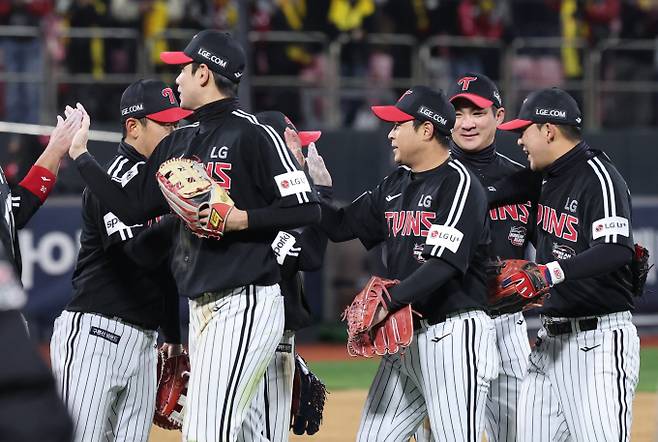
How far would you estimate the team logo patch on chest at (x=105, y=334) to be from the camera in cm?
524

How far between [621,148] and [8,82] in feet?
25.4

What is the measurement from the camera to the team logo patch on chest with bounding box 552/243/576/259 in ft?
17.2

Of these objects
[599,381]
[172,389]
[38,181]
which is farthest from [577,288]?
[38,181]

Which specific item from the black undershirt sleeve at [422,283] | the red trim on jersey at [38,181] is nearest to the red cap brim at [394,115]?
the black undershirt sleeve at [422,283]

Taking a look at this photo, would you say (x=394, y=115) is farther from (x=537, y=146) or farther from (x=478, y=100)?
(x=478, y=100)

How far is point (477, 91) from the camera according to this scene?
595 centimetres

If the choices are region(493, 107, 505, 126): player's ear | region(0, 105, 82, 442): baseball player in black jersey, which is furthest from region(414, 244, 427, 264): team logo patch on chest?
region(0, 105, 82, 442): baseball player in black jersey

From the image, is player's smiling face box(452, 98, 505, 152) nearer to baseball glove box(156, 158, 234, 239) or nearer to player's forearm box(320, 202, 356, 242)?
player's forearm box(320, 202, 356, 242)

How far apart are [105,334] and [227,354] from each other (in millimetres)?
1041

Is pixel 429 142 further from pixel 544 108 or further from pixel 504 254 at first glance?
pixel 504 254

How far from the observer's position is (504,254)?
598 cm

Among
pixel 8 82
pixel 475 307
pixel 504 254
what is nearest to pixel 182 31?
pixel 8 82

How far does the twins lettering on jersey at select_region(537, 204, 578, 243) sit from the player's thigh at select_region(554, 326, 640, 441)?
0.44 m

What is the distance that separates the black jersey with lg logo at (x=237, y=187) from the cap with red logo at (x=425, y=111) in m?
0.70
